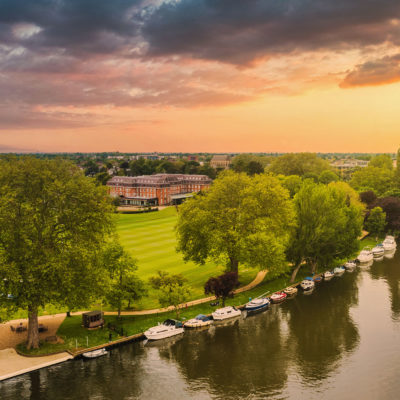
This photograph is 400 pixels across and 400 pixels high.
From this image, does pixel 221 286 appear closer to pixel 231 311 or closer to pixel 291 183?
pixel 231 311

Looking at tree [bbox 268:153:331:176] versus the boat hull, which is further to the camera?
tree [bbox 268:153:331:176]

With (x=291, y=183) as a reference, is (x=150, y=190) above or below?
below

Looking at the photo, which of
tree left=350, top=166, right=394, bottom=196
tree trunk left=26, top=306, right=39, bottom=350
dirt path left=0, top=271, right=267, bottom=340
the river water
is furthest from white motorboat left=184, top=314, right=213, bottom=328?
tree left=350, top=166, right=394, bottom=196

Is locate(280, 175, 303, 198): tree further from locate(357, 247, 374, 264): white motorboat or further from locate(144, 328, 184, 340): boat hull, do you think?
locate(144, 328, 184, 340): boat hull

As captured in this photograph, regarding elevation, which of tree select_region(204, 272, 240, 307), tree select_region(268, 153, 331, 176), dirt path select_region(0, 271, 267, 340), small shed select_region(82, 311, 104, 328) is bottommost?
dirt path select_region(0, 271, 267, 340)

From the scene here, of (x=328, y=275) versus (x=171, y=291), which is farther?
(x=328, y=275)

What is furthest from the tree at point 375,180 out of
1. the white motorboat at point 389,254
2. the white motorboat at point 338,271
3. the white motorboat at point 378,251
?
the white motorboat at point 338,271

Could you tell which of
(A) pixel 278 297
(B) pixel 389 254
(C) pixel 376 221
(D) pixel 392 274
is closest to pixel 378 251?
(B) pixel 389 254

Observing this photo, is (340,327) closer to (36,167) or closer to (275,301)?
(275,301)
